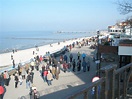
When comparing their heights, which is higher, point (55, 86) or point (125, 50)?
point (125, 50)

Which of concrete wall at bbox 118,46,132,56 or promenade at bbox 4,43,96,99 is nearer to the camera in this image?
promenade at bbox 4,43,96,99

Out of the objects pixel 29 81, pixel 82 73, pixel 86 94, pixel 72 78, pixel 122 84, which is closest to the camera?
pixel 86 94

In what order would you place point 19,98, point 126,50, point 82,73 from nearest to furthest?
point 19,98
point 126,50
point 82,73

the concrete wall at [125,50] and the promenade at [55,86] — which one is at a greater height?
the concrete wall at [125,50]

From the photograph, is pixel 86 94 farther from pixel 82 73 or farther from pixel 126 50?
pixel 82 73

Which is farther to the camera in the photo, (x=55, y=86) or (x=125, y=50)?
(x=55, y=86)

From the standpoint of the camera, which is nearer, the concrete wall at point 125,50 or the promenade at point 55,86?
the promenade at point 55,86

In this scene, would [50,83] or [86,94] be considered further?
[50,83]

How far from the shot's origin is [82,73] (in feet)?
77.8

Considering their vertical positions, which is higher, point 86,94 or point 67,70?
point 86,94

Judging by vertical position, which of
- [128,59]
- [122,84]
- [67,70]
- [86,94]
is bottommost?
[67,70]

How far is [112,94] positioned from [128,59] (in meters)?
14.8

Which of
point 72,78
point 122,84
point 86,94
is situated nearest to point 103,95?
point 86,94

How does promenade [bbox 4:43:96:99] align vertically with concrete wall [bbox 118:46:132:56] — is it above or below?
Answer: below
